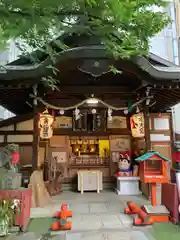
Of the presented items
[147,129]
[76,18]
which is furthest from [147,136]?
[76,18]

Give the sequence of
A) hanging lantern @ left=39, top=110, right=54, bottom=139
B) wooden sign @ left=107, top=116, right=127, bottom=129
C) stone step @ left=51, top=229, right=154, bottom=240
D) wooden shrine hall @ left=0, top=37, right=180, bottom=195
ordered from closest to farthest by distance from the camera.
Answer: stone step @ left=51, top=229, right=154, bottom=240 < wooden shrine hall @ left=0, top=37, right=180, bottom=195 < hanging lantern @ left=39, top=110, right=54, bottom=139 < wooden sign @ left=107, top=116, right=127, bottom=129

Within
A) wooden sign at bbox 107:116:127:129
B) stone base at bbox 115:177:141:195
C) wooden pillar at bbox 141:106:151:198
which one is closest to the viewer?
wooden pillar at bbox 141:106:151:198

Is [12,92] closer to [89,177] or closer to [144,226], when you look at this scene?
[89,177]

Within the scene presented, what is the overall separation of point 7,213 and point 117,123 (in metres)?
5.81

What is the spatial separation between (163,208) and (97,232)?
189 centimetres

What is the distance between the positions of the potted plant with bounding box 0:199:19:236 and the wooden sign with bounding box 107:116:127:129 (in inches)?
210

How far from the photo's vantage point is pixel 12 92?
22.5ft

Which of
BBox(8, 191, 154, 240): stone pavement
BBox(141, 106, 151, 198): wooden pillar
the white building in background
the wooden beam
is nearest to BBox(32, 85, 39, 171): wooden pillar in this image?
the wooden beam

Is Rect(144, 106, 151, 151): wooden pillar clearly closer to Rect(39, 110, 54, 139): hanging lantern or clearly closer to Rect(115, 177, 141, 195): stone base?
Rect(115, 177, 141, 195): stone base

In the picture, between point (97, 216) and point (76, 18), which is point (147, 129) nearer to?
point (97, 216)

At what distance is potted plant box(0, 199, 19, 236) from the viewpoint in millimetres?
4246

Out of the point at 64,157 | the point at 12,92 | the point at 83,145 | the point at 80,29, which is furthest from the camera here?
the point at 83,145

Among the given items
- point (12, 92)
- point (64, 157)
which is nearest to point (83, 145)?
point (64, 157)

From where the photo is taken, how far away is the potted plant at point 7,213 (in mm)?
Answer: 4246
